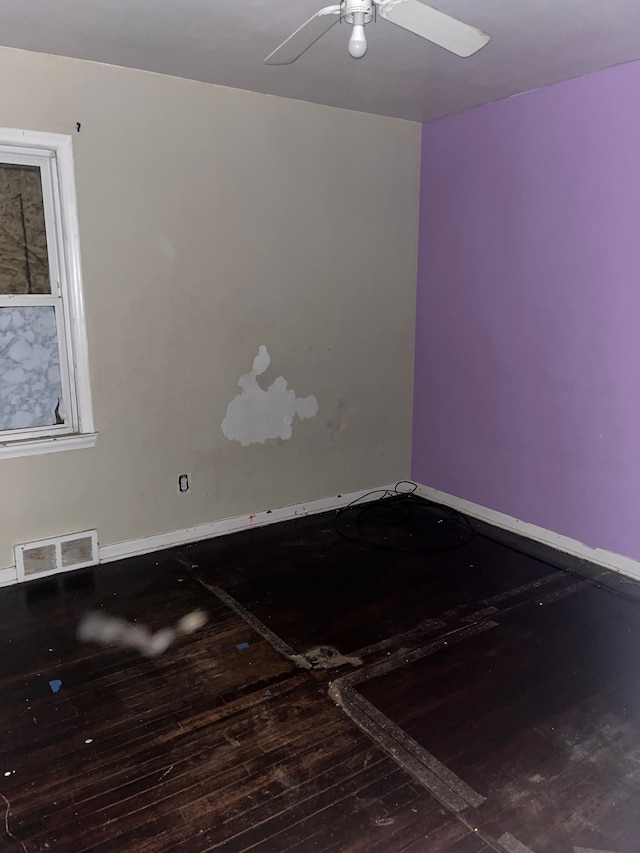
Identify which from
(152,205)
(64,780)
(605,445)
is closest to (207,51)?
(152,205)

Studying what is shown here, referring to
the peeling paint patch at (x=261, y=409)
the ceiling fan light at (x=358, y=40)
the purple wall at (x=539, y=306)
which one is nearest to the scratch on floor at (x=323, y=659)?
the peeling paint patch at (x=261, y=409)

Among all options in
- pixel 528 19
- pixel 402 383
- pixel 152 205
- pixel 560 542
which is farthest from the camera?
pixel 402 383

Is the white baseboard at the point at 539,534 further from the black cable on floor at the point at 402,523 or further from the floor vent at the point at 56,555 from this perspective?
the floor vent at the point at 56,555

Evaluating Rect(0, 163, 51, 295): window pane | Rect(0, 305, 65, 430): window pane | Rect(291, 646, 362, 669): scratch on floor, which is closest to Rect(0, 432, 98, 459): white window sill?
Rect(0, 305, 65, 430): window pane

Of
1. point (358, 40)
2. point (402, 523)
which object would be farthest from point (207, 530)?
point (358, 40)

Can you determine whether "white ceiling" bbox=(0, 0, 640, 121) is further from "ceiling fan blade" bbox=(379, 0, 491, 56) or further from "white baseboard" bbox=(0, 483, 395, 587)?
"white baseboard" bbox=(0, 483, 395, 587)

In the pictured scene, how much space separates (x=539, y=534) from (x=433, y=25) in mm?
2709

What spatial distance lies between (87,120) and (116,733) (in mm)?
2644

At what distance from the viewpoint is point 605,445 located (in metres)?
3.33

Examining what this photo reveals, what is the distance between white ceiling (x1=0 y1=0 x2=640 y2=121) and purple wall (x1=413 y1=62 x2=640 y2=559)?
26 cm

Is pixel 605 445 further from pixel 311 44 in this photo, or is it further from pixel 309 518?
pixel 311 44

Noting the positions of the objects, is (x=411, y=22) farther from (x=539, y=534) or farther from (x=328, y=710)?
(x=539, y=534)

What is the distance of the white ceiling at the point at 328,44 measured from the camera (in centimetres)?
240

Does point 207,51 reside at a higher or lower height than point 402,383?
higher
